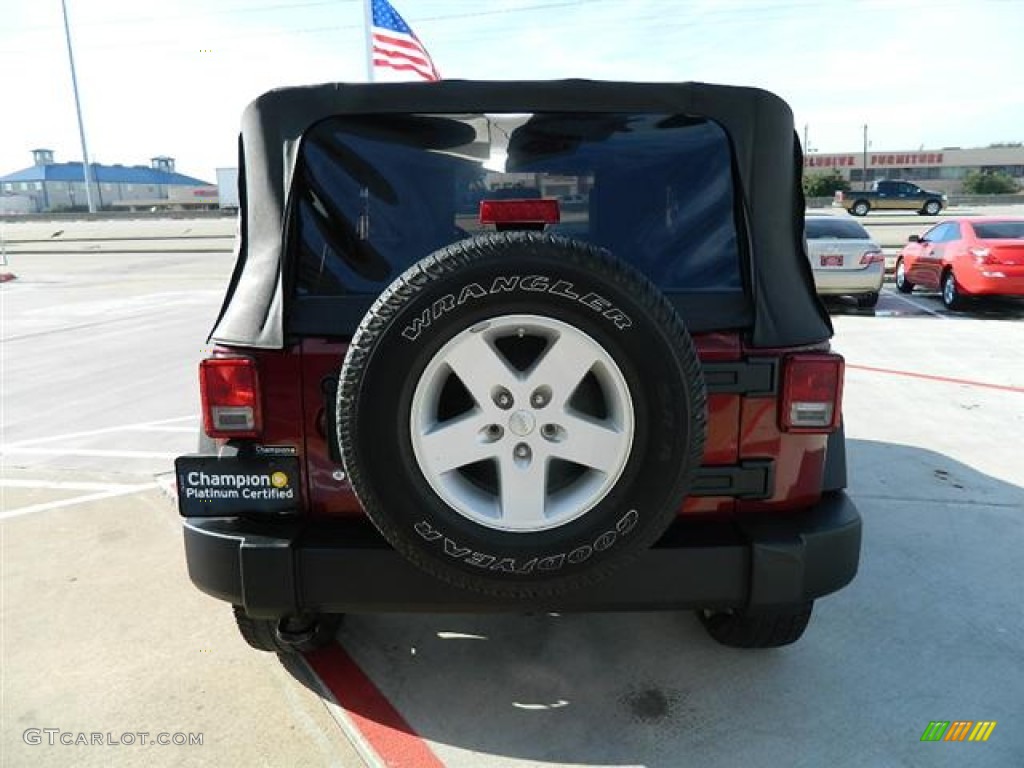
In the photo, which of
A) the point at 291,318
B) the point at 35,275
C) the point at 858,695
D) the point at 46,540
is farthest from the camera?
the point at 35,275

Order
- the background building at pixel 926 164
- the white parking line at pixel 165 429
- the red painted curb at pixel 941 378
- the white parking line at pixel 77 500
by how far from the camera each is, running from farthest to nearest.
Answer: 1. the background building at pixel 926 164
2. the red painted curb at pixel 941 378
3. the white parking line at pixel 165 429
4. the white parking line at pixel 77 500

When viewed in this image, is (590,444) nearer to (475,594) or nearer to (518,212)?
(475,594)

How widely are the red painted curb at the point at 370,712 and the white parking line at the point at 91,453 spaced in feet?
9.69

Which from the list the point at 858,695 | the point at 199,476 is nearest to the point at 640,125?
the point at 199,476

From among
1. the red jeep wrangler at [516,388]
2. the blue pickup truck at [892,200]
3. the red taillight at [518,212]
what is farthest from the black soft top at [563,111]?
the blue pickup truck at [892,200]

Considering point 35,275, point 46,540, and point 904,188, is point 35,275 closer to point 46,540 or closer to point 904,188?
point 46,540

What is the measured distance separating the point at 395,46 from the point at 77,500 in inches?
320

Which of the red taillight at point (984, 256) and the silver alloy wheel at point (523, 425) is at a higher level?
the silver alloy wheel at point (523, 425)

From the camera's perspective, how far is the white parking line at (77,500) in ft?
14.4

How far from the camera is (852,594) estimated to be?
3.34m

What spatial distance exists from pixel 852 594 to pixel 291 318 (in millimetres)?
2662

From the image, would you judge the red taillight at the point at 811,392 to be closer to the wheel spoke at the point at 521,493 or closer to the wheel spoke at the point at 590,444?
the wheel spoke at the point at 590,444

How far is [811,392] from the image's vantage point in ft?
7.53

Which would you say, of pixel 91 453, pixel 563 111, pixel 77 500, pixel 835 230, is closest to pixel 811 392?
pixel 563 111
